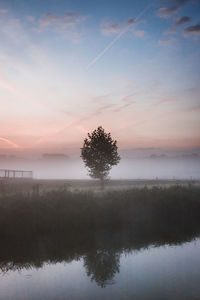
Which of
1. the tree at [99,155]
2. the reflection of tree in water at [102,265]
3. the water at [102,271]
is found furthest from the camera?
the tree at [99,155]

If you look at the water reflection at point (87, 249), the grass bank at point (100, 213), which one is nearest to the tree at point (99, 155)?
the grass bank at point (100, 213)

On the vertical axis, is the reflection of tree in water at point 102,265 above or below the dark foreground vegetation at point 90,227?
below

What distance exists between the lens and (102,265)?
20609 millimetres

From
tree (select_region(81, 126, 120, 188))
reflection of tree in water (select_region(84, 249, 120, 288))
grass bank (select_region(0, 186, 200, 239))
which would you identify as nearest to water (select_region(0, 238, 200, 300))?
reflection of tree in water (select_region(84, 249, 120, 288))

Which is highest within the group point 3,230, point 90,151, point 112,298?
point 90,151

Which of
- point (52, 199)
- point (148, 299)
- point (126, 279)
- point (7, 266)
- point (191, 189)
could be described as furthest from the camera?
point (191, 189)

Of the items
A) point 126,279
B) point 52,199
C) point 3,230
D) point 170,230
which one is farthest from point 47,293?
point 170,230

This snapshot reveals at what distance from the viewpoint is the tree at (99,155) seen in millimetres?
50375

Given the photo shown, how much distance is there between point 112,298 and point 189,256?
33.4ft

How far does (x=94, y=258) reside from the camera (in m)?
22.2

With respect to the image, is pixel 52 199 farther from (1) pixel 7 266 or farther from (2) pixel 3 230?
(1) pixel 7 266

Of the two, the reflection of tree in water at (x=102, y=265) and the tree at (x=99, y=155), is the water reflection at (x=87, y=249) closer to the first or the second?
the reflection of tree in water at (x=102, y=265)

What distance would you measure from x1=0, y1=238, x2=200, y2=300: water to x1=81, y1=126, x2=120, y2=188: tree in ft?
79.9

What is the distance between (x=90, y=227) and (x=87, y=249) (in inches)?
212
